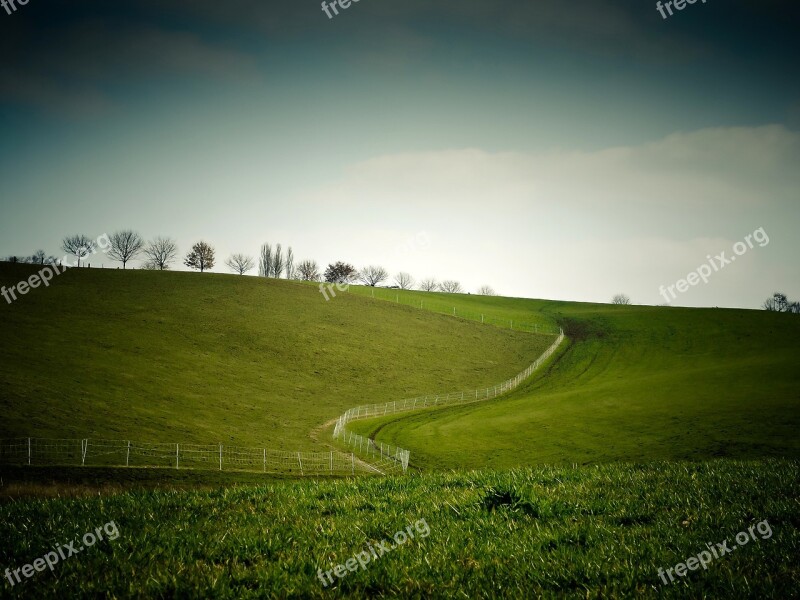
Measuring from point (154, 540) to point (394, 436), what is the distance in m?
42.1

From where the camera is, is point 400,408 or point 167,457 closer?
point 167,457

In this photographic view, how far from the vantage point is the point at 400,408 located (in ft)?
197

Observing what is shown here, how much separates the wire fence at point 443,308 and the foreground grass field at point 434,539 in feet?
310

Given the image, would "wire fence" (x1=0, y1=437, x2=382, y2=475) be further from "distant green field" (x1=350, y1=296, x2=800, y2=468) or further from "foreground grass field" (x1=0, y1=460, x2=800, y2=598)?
"foreground grass field" (x1=0, y1=460, x2=800, y2=598)

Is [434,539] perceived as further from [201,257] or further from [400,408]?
[201,257]

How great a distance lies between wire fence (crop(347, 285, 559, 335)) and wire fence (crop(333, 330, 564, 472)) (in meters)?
18.8

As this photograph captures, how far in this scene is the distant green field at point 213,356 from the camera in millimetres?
41656

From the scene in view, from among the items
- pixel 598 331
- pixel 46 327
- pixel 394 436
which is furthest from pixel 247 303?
pixel 598 331

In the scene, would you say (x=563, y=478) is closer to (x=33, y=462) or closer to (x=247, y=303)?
(x=33, y=462)

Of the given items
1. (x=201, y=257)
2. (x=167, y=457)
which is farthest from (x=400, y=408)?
(x=201, y=257)

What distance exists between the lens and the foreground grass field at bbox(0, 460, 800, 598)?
496 cm

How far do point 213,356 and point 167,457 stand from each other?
107 ft

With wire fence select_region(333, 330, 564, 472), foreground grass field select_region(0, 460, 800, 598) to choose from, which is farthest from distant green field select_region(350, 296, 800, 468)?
foreground grass field select_region(0, 460, 800, 598)

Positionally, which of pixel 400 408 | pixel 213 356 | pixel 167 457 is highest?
pixel 213 356
